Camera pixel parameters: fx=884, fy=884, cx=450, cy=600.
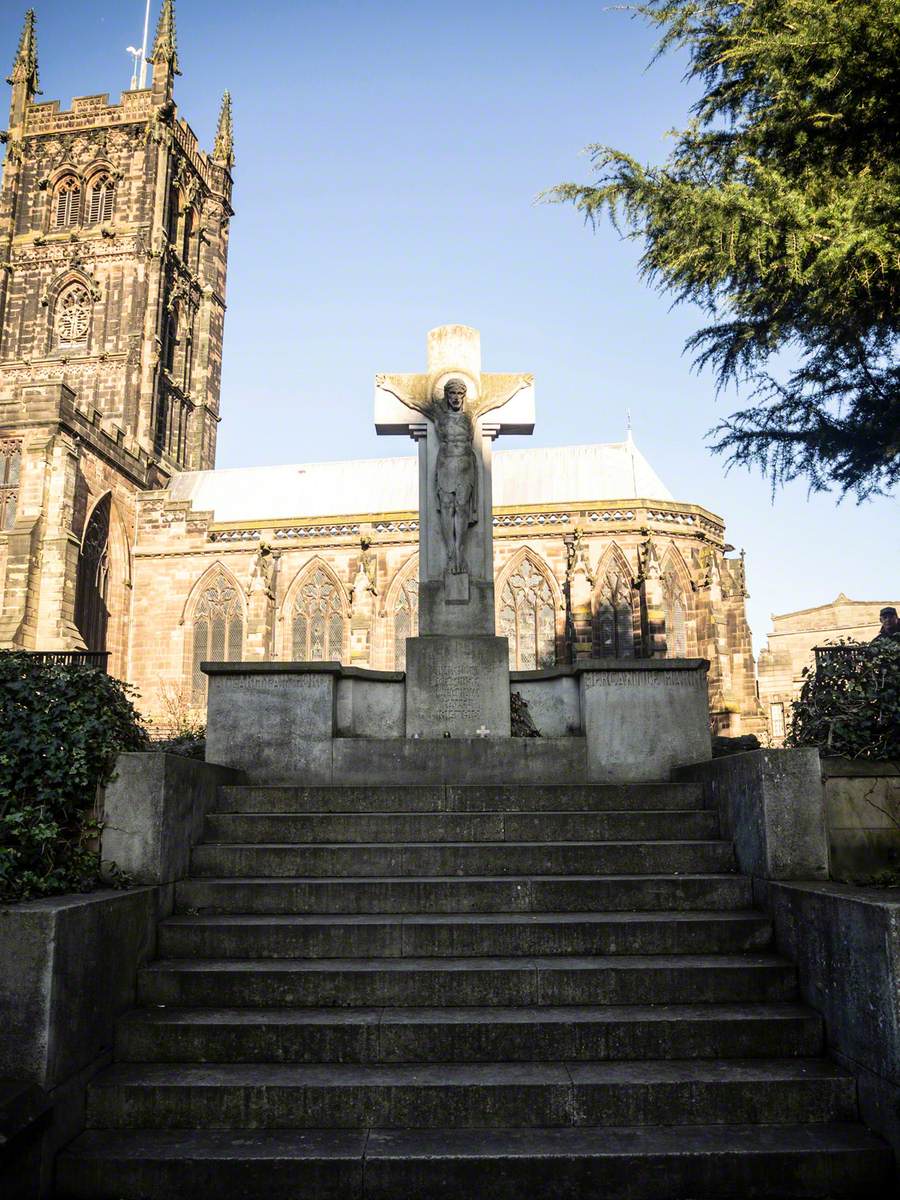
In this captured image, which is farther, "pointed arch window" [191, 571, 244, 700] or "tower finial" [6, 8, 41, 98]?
"tower finial" [6, 8, 41, 98]

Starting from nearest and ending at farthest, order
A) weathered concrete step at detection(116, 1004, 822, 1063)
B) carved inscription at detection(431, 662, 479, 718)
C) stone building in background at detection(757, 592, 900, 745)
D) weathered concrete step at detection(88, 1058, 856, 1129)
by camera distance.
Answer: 1. weathered concrete step at detection(88, 1058, 856, 1129)
2. weathered concrete step at detection(116, 1004, 822, 1063)
3. carved inscription at detection(431, 662, 479, 718)
4. stone building in background at detection(757, 592, 900, 745)

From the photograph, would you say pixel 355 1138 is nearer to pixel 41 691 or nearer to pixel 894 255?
pixel 41 691

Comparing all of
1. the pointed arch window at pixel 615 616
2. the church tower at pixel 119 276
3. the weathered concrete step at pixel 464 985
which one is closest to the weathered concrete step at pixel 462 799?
the weathered concrete step at pixel 464 985

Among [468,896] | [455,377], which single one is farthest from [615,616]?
[468,896]

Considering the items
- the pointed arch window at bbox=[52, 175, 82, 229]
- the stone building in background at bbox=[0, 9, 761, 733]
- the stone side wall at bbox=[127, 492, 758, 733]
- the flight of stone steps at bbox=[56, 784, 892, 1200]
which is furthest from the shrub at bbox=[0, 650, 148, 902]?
the pointed arch window at bbox=[52, 175, 82, 229]

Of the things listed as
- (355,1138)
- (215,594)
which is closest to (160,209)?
(215,594)

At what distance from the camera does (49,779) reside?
4.44 metres

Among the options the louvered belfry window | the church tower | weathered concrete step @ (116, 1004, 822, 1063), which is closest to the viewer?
weathered concrete step @ (116, 1004, 822, 1063)

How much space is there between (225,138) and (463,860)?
56.5m

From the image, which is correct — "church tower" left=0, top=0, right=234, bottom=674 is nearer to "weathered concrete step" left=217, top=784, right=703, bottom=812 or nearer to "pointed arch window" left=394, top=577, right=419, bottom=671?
"pointed arch window" left=394, top=577, right=419, bottom=671

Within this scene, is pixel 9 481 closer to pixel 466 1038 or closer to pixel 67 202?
pixel 67 202

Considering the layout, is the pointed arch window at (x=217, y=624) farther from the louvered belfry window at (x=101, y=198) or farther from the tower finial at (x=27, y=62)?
the tower finial at (x=27, y=62)

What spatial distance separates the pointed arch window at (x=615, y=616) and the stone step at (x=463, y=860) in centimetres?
2706

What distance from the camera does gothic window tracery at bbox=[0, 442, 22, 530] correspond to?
30250 millimetres
